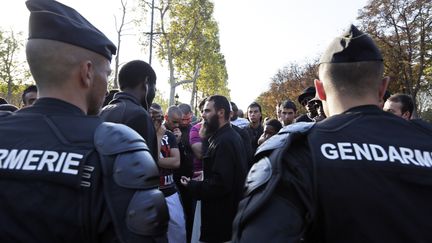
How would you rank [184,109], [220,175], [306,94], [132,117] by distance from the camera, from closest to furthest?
[132,117], [220,175], [306,94], [184,109]

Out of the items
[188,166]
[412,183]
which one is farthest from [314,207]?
[188,166]

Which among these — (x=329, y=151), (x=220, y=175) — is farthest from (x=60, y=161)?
(x=220, y=175)

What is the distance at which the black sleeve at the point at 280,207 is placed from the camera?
1.48 metres

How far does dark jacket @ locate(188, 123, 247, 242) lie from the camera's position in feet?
13.6

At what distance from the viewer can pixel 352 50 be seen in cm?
176

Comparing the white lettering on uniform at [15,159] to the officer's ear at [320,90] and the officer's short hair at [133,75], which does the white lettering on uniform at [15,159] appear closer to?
the officer's ear at [320,90]

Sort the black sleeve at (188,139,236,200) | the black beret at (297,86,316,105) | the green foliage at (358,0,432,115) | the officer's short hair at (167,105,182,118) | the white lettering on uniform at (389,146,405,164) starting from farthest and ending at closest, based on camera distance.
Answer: the green foliage at (358,0,432,115), the officer's short hair at (167,105,182,118), the black beret at (297,86,316,105), the black sleeve at (188,139,236,200), the white lettering on uniform at (389,146,405,164)

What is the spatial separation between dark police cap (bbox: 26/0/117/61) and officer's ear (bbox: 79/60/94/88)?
0.23ft

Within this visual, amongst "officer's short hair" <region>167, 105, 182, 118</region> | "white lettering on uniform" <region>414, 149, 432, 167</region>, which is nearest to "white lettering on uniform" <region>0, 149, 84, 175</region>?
"white lettering on uniform" <region>414, 149, 432, 167</region>

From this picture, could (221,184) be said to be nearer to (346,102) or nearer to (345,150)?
(346,102)

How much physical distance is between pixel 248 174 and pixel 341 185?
1.21 feet

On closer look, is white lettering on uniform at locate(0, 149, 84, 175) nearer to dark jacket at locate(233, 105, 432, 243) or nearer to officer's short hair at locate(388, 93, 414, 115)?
dark jacket at locate(233, 105, 432, 243)

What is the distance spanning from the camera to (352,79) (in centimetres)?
175

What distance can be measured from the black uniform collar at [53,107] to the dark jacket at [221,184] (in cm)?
253
